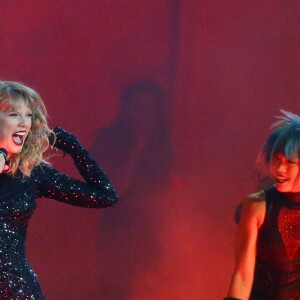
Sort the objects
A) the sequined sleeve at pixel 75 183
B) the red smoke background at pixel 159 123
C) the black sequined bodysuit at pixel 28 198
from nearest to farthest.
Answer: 1. the black sequined bodysuit at pixel 28 198
2. the sequined sleeve at pixel 75 183
3. the red smoke background at pixel 159 123

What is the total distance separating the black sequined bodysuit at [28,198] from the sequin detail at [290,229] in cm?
61

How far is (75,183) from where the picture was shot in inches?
95.3

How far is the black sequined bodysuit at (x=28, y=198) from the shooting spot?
2.15 meters

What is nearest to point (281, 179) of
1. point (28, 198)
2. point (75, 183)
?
point (75, 183)

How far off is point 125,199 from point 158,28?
0.81 meters

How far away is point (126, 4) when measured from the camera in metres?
3.15

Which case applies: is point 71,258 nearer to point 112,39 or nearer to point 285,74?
point 112,39

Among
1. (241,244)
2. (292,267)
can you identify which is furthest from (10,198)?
(292,267)

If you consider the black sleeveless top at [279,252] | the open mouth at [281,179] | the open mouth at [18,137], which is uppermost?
the open mouth at [18,137]

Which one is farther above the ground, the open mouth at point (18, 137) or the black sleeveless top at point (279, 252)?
the open mouth at point (18, 137)

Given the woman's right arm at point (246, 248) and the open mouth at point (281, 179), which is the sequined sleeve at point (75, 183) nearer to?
the woman's right arm at point (246, 248)

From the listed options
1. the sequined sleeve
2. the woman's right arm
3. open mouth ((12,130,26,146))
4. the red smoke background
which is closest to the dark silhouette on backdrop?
the red smoke background

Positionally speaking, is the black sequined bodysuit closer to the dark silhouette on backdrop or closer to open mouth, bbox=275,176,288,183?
open mouth, bbox=275,176,288,183

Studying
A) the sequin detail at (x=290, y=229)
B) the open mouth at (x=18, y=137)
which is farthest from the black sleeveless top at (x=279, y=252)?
the open mouth at (x=18, y=137)
